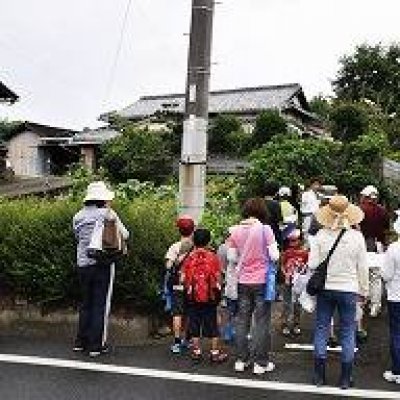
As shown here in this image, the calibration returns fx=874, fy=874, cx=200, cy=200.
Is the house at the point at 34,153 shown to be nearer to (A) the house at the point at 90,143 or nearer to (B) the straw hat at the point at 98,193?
(A) the house at the point at 90,143

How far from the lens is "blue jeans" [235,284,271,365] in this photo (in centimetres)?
854

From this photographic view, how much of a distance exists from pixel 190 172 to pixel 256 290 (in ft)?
8.93

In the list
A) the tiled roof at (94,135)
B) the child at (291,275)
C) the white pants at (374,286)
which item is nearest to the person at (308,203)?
the white pants at (374,286)

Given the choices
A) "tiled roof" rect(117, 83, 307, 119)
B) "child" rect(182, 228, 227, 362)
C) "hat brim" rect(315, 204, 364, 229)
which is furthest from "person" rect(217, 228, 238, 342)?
"tiled roof" rect(117, 83, 307, 119)

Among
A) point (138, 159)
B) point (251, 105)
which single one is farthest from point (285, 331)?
point (251, 105)

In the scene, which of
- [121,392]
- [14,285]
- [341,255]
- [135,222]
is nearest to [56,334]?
[14,285]

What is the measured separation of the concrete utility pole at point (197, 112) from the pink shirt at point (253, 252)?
233 cm

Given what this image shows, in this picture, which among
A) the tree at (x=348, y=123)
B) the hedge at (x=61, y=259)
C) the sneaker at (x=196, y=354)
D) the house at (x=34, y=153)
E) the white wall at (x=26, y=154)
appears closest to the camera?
the sneaker at (x=196, y=354)

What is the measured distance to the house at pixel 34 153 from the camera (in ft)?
154

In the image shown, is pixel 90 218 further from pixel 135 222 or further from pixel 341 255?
pixel 341 255

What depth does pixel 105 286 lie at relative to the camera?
9211 mm

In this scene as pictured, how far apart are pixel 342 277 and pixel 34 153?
4072cm

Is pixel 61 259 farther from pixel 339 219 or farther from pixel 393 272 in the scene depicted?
pixel 393 272

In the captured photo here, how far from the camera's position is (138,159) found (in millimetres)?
31406
